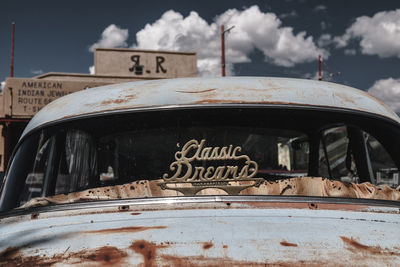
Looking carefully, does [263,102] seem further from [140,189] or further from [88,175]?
[88,175]

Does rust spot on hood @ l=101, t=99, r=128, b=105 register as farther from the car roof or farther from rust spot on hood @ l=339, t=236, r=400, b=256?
rust spot on hood @ l=339, t=236, r=400, b=256

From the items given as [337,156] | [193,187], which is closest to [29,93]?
[337,156]

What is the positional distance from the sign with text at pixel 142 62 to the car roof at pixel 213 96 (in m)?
17.6

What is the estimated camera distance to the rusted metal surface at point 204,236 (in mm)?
1036

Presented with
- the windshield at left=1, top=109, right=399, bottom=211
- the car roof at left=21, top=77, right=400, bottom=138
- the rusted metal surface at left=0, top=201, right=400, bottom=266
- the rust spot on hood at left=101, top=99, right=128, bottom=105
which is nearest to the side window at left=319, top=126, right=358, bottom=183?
the windshield at left=1, top=109, right=399, bottom=211

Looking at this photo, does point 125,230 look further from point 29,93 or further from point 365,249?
point 29,93

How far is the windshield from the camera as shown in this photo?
60.8 inches

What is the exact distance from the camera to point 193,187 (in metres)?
1.53

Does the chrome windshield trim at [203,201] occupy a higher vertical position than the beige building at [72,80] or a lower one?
lower

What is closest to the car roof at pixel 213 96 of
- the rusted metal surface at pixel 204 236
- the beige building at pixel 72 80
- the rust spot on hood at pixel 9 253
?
the rusted metal surface at pixel 204 236

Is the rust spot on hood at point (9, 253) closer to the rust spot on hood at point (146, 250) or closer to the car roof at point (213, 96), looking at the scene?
the rust spot on hood at point (146, 250)

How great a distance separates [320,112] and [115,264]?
122 cm

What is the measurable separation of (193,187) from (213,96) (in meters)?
0.44

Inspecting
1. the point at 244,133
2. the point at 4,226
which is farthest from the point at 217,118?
the point at 4,226
